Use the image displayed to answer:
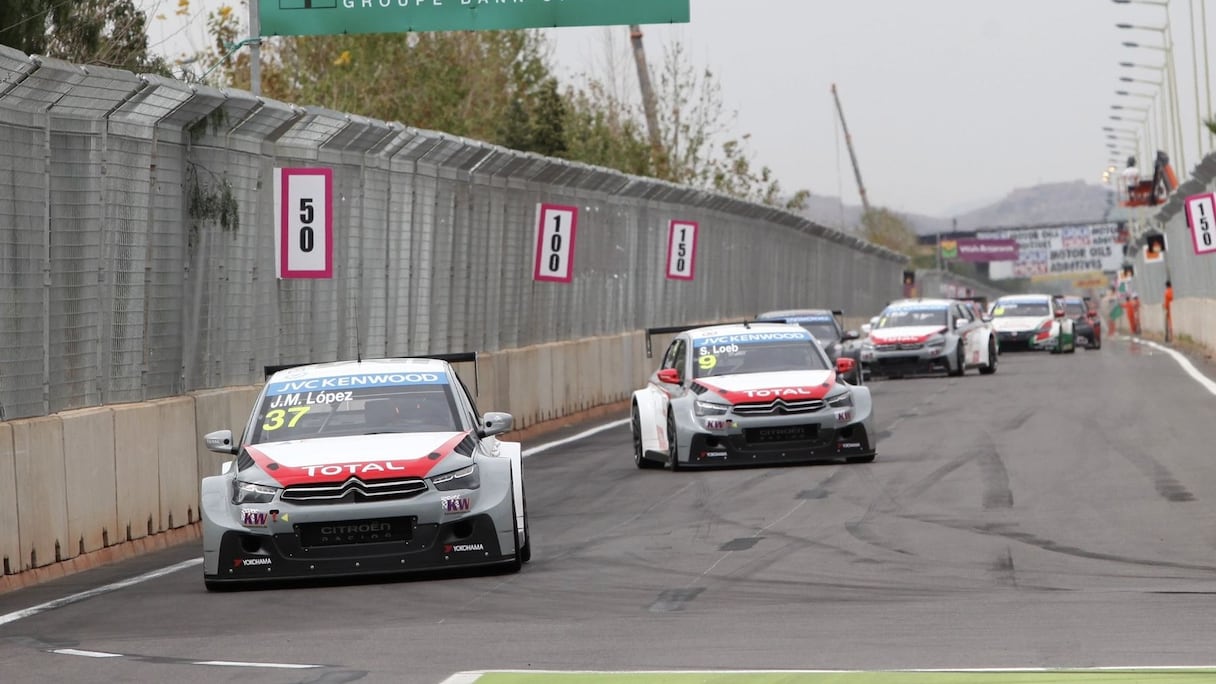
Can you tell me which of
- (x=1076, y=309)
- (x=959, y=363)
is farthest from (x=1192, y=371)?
(x=1076, y=309)

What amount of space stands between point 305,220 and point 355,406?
5.08 m

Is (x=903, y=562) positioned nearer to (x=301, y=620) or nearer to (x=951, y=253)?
(x=301, y=620)

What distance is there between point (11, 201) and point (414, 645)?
5514 millimetres

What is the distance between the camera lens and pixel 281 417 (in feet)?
42.9

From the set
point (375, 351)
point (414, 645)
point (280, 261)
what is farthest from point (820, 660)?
point (375, 351)

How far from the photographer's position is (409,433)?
504 inches

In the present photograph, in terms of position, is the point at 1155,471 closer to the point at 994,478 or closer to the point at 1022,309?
the point at 994,478

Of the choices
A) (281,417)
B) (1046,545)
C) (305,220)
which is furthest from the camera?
(305,220)

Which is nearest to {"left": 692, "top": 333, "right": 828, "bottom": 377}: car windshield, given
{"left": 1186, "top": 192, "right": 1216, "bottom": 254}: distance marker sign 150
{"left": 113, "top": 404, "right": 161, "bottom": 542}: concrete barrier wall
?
{"left": 113, "top": 404, "right": 161, "bottom": 542}: concrete barrier wall

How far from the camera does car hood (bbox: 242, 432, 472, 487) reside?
12.0 metres

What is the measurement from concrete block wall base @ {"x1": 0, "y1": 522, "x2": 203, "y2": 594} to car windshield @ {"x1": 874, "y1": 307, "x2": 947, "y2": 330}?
26.5 m

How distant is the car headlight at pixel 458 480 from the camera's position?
476 inches

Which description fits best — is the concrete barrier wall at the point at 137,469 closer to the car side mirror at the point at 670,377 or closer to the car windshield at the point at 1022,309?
the car side mirror at the point at 670,377

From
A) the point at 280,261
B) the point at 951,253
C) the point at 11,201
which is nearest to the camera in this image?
the point at 11,201
